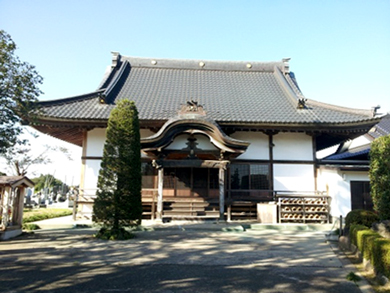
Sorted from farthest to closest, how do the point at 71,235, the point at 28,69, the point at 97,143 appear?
1. the point at 97,143
2. the point at 71,235
3. the point at 28,69

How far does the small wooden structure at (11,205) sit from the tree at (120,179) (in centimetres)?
269

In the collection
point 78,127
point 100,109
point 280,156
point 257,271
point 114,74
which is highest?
point 114,74

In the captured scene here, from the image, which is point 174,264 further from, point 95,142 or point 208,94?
point 208,94

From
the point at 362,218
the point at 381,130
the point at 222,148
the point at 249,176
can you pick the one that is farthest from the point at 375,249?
the point at 381,130

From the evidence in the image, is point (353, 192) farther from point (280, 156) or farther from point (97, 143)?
point (97, 143)

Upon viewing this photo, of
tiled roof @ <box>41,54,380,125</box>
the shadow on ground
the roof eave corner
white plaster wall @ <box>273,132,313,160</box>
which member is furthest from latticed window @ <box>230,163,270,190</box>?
the roof eave corner

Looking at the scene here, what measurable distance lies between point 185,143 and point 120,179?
551 cm

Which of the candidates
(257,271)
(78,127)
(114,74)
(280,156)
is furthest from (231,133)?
(257,271)

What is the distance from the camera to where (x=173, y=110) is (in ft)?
48.8

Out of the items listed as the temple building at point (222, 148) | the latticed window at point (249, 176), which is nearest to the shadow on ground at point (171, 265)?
the temple building at point (222, 148)

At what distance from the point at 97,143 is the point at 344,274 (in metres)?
11.8

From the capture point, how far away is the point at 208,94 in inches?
670

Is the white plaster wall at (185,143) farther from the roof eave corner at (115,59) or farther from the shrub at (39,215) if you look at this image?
the roof eave corner at (115,59)

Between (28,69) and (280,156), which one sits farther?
(280,156)
